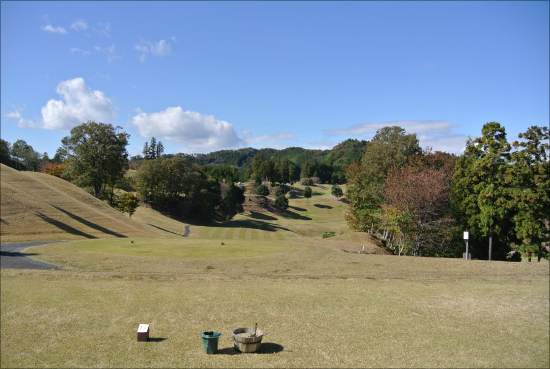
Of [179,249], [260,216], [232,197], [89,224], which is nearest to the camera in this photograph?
[179,249]

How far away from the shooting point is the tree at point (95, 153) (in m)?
62.4

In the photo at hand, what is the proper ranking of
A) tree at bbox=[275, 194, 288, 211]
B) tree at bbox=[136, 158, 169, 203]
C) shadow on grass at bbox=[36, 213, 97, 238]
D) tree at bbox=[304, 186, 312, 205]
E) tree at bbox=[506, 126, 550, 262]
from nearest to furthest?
tree at bbox=[506, 126, 550, 262], shadow on grass at bbox=[36, 213, 97, 238], tree at bbox=[136, 158, 169, 203], tree at bbox=[275, 194, 288, 211], tree at bbox=[304, 186, 312, 205]

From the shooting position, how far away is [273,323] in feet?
41.4

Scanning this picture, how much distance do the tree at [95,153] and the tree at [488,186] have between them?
5744 centimetres

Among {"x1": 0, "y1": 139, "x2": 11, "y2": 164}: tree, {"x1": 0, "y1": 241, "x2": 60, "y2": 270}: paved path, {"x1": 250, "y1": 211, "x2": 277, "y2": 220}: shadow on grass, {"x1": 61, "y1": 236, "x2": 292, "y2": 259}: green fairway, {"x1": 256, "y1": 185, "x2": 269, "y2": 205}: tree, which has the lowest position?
{"x1": 250, "y1": 211, "x2": 277, "y2": 220}: shadow on grass

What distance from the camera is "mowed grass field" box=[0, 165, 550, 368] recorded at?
10.1 metres

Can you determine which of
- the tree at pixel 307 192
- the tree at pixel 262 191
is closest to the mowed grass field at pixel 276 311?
the tree at pixel 262 191

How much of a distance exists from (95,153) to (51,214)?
20.3m

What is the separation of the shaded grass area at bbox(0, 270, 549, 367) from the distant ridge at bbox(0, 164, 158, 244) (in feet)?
74.9

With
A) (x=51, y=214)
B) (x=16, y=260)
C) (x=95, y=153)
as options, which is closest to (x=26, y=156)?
(x=95, y=153)

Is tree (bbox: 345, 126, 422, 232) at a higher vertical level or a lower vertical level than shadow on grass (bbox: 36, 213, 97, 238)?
higher

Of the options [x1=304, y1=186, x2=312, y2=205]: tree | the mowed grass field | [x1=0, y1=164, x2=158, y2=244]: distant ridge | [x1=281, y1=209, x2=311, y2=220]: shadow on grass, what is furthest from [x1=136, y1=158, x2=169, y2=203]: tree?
the mowed grass field

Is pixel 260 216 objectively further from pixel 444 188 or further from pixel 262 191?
pixel 444 188

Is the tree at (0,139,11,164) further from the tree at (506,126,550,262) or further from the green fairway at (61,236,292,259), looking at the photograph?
the tree at (506,126,550,262)
